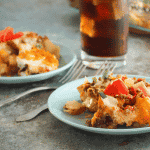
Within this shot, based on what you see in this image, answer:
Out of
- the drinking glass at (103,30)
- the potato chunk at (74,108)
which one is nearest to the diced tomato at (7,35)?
the drinking glass at (103,30)

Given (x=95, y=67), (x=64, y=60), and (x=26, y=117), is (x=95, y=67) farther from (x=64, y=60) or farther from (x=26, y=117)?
(x=26, y=117)

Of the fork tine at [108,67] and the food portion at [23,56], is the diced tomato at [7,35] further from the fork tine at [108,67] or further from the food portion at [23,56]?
the fork tine at [108,67]

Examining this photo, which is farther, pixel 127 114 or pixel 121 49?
pixel 121 49

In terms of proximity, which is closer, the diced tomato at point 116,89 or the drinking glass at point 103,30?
the diced tomato at point 116,89

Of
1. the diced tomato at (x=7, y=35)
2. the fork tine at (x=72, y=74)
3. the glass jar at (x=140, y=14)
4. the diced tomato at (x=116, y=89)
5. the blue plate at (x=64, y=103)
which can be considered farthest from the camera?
the glass jar at (x=140, y=14)

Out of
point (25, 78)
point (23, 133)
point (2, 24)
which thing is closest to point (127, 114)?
point (23, 133)

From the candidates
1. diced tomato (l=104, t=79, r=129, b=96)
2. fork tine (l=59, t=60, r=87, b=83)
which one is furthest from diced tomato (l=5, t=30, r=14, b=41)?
diced tomato (l=104, t=79, r=129, b=96)

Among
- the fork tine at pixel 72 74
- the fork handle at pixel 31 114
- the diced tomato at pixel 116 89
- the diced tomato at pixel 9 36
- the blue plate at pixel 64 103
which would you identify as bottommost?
the fork tine at pixel 72 74
